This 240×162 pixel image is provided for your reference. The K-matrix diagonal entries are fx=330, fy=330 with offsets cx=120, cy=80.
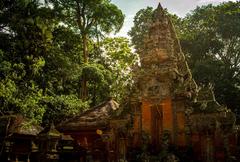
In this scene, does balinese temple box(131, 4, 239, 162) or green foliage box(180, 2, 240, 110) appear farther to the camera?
green foliage box(180, 2, 240, 110)

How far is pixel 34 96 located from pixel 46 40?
9.98 meters

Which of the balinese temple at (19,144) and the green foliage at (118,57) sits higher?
the green foliage at (118,57)

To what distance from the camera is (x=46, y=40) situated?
85.1ft

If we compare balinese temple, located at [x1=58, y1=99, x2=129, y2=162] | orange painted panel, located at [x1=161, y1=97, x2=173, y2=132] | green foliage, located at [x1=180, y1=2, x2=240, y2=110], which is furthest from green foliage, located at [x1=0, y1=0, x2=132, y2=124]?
orange painted panel, located at [x1=161, y1=97, x2=173, y2=132]

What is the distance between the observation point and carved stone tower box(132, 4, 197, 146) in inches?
550

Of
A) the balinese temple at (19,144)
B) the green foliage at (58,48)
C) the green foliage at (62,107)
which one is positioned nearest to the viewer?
the balinese temple at (19,144)

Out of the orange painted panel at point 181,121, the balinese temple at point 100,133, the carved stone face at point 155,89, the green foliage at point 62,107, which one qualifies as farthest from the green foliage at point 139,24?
the orange painted panel at point 181,121

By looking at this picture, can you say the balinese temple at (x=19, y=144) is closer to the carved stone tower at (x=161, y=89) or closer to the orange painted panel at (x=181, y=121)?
the carved stone tower at (x=161, y=89)

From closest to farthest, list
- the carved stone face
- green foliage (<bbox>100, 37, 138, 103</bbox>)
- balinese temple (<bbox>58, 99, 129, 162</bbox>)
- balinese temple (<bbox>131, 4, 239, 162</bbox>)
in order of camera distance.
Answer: balinese temple (<bbox>131, 4, 239, 162</bbox>)
the carved stone face
balinese temple (<bbox>58, 99, 129, 162</bbox>)
green foliage (<bbox>100, 37, 138, 103</bbox>)

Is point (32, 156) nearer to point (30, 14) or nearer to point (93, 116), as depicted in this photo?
point (93, 116)

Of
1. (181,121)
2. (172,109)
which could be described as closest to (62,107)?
(172,109)

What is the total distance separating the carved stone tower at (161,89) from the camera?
45.8 feet

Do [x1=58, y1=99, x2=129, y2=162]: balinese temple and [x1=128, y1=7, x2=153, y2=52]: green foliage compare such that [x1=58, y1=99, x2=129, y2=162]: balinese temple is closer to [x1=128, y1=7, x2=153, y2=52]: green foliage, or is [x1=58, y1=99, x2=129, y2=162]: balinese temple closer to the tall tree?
the tall tree

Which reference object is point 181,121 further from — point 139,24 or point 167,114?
point 139,24
